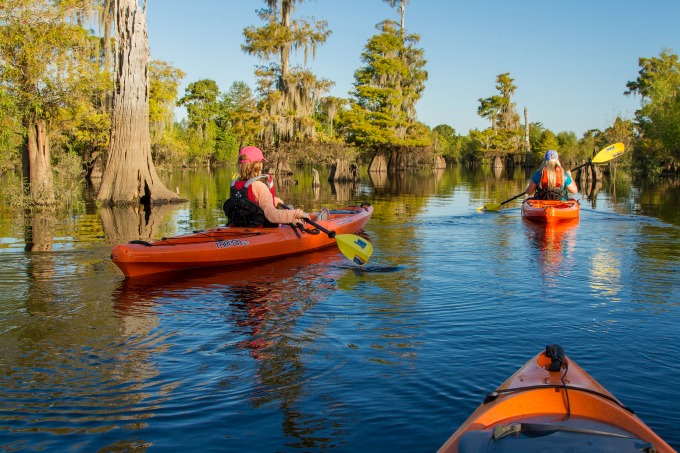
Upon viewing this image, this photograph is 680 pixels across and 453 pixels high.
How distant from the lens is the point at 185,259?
29.2ft

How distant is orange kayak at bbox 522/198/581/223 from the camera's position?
→ 46.8 ft

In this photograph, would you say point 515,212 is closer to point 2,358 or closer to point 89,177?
point 2,358

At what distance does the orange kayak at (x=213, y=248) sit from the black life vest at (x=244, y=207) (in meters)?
0.21

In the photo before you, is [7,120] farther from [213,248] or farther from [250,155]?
[213,248]

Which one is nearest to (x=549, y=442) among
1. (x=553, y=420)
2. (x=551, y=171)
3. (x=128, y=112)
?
(x=553, y=420)

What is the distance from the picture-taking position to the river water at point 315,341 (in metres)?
4.10

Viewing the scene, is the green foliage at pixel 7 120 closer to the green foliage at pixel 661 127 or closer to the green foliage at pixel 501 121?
the green foliage at pixel 661 127

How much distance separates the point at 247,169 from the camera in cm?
951

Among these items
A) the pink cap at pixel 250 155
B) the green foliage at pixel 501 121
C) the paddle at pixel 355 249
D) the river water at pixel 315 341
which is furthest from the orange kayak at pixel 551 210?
the green foliage at pixel 501 121

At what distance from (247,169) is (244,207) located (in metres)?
0.67

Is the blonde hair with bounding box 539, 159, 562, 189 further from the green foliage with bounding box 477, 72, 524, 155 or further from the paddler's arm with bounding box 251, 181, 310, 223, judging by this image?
the green foliage with bounding box 477, 72, 524, 155

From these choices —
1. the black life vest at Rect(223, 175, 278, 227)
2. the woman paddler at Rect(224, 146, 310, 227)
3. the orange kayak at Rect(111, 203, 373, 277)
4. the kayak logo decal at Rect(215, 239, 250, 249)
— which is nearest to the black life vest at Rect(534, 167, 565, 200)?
the orange kayak at Rect(111, 203, 373, 277)

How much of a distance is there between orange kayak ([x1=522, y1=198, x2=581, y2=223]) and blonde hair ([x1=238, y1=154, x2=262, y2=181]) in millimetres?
7770

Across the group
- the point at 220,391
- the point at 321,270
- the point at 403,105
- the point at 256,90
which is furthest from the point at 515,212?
the point at 403,105
